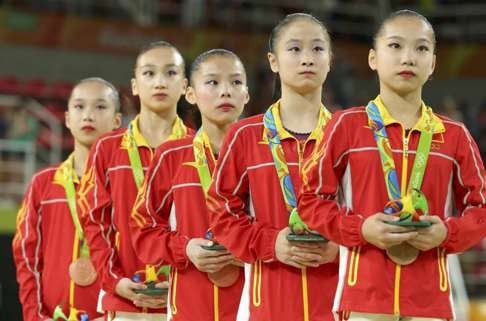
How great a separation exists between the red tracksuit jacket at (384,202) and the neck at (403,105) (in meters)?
0.04

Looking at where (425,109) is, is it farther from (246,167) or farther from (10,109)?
(10,109)

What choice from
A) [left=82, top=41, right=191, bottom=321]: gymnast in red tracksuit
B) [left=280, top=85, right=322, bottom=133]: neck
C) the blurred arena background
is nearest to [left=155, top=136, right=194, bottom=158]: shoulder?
[left=82, top=41, right=191, bottom=321]: gymnast in red tracksuit

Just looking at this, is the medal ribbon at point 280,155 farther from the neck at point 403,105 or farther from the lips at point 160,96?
the lips at point 160,96

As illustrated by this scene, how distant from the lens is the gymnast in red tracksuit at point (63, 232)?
5.76 meters

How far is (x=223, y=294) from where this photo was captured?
4.65 metres

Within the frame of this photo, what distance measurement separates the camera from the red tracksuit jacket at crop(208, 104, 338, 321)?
13.7ft

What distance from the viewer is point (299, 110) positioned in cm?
443

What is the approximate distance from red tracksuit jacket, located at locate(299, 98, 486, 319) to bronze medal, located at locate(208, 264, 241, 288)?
2.49 ft

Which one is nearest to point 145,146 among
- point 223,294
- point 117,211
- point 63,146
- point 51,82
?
point 117,211

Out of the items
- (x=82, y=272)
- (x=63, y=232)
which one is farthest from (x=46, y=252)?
(x=82, y=272)

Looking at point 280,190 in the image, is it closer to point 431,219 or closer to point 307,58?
point 307,58

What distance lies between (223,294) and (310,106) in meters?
0.92

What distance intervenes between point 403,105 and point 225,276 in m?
1.17

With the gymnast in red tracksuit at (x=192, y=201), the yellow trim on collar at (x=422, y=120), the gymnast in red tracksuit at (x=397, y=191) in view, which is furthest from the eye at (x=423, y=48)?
the gymnast in red tracksuit at (x=192, y=201)
